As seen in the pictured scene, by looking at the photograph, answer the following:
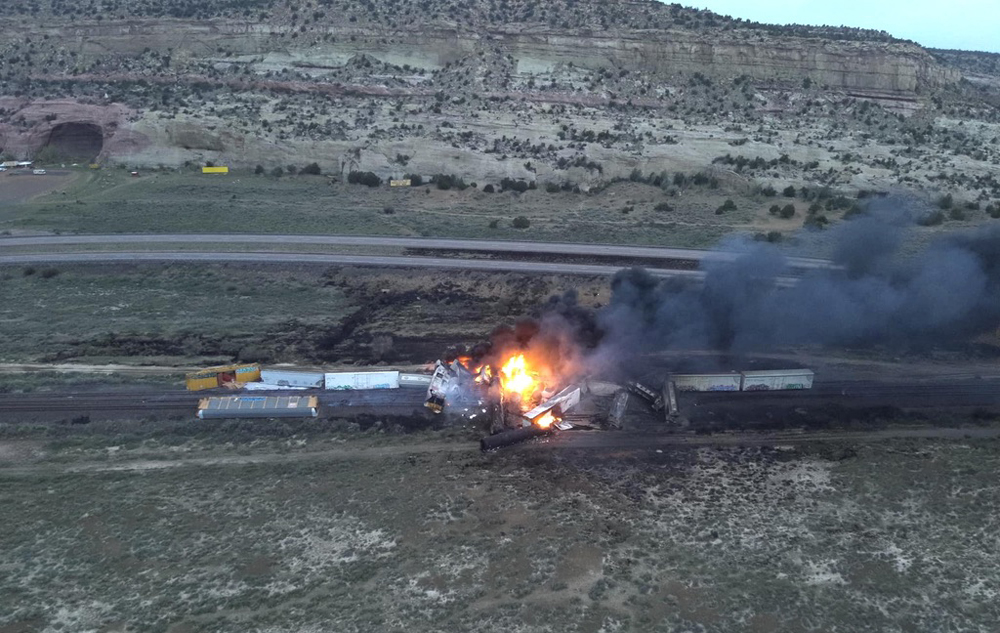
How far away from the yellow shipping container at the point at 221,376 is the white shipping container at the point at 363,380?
3.39m

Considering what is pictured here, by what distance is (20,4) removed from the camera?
81.0m

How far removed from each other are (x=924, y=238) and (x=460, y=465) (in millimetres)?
37557

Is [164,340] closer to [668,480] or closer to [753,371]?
[668,480]

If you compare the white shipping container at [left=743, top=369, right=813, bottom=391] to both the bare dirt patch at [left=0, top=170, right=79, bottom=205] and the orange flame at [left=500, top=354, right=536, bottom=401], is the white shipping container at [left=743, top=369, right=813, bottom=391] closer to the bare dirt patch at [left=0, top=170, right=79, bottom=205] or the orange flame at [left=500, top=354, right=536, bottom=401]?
the orange flame at [left=500, top=354, right=536, bottom=401]

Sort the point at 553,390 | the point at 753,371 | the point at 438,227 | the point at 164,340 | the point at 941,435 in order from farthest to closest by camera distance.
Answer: the point at 438,227, the point at 164,340, the point at 753,371, the point at 553,390, the point at 941,435

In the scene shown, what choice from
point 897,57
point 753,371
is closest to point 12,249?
point 753,371

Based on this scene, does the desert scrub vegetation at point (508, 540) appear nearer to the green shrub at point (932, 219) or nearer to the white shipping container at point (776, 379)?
the white shipping container at point (776, 379)

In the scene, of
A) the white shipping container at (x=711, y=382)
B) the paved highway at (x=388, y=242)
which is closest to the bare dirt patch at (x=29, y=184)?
the paved highway at (x=388, y=242)

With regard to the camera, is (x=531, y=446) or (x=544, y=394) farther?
(x=544, y=394)

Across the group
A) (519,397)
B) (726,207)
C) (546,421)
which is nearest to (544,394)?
(519,397)

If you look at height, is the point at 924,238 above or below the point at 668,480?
above

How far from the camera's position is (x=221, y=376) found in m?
31.7

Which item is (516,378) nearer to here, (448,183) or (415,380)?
(415,380)

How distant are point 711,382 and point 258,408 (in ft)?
60.3
